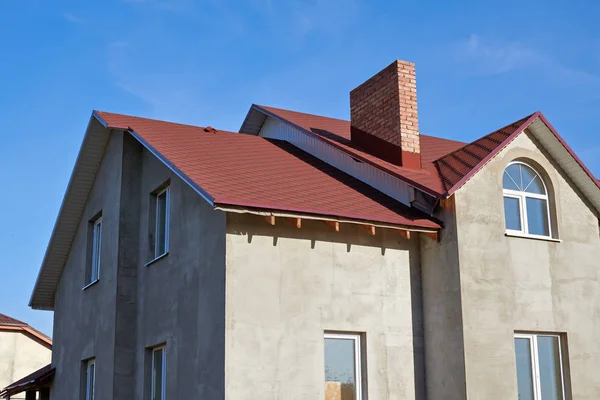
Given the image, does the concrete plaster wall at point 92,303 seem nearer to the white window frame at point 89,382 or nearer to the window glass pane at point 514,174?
the white window frame at point 89,382

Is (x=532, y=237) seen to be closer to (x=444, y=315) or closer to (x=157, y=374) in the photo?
(x=444, y=315)

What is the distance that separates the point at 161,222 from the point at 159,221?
6cm

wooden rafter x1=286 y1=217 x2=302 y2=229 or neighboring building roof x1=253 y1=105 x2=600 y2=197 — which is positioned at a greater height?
neighboring building roof x1=253 y1=105 x2=600 y2=197

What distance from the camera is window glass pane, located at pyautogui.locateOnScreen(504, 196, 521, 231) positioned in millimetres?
13961

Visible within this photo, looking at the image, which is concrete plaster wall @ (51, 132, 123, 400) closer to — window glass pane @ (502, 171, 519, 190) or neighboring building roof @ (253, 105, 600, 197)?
neighboring building roof @ (253, 105, 600, 197)

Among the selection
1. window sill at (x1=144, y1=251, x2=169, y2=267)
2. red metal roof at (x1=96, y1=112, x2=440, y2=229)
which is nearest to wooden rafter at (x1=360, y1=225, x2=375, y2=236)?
red metal roof at (x1=96, y1=112, x2=440, y2=229)

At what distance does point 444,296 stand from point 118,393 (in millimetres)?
6525

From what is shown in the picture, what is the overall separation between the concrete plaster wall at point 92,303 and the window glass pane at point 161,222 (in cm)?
114

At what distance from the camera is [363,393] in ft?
42.3

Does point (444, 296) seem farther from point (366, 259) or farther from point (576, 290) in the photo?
point (576, 290)

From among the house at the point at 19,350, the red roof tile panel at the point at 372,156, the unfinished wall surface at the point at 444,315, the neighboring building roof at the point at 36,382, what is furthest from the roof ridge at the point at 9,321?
the unfinished wall surface at the point at 444,315

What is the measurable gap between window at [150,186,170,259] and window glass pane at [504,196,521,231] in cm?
628

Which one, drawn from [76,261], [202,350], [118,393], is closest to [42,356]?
[76,261]

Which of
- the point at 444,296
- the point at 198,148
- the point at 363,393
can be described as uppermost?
the point at 198,148
